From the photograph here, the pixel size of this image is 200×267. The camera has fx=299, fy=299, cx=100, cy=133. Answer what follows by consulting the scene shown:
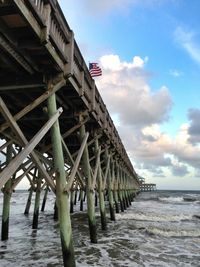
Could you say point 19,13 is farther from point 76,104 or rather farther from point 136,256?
point 136,256

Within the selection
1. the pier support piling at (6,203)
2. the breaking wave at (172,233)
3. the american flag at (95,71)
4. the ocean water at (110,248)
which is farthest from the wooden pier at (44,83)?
the breaking wave at (172,233)

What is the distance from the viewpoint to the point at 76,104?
905 centimetres

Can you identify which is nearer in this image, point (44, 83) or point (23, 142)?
point (23, 142)

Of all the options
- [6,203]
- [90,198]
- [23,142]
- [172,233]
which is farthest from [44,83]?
[172,233]

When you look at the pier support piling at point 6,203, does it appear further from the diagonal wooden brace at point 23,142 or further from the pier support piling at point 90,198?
the diagonal wooden brace at point 23,142

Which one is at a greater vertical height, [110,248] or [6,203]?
[6,203]

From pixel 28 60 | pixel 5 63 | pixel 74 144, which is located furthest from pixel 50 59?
pixel 74 144

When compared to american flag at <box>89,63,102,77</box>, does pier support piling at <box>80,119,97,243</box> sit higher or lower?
lower

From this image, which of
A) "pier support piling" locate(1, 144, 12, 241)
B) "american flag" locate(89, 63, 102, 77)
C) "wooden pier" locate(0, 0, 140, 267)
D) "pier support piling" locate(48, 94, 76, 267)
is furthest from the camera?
"american flag" locate(89, 63, 102, 77)

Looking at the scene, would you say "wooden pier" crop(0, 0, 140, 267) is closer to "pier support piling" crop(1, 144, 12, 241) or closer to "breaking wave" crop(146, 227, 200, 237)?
"pier support piling" crop(1, 144, 12, 241)

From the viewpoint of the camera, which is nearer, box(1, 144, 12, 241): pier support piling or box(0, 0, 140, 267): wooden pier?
box(0, 0, 140, 267): wooden pier

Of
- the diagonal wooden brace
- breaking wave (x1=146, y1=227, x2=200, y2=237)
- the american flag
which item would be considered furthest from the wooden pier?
breaking wave (x1=146, y1=227, x2=200, y2=237)

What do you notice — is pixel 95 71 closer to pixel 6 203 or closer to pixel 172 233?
pixel 6 203

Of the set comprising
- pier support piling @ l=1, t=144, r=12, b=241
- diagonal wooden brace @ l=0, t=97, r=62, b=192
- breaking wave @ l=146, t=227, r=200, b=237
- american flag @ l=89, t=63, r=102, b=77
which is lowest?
breaking wave @ l=146, t=227, r=200, b=237
